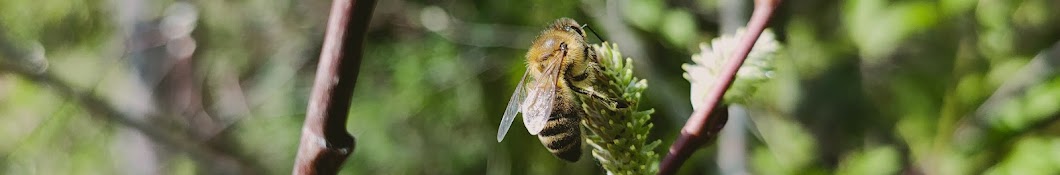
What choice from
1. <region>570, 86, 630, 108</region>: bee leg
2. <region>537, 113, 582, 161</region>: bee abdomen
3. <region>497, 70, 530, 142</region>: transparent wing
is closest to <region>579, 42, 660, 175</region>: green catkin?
<region>570, 86, 630, 108</region>: bee leg

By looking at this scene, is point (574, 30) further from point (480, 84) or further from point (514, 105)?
point (480, 84)

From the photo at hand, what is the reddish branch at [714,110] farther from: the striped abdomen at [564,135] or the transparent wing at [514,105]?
the transparent wing at [514,105]

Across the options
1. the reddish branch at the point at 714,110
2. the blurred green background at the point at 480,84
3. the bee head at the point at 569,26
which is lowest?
the blurred green background at the point at 480,84

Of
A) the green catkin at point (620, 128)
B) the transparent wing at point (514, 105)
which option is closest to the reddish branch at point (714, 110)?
the green catkin at point (620, 128)

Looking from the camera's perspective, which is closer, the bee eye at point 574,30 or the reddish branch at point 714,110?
the reddish branch at point 714,110

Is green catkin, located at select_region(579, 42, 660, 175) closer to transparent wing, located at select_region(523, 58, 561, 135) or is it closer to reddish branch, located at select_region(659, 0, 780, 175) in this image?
reddish branch, located at select_region(659, 0, 780, 175)

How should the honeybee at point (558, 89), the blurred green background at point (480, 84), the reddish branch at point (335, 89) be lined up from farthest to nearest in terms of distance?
the blurred green background at point (480, 84) → the honeybee at point (558, 89) → the reddish branch at point (335, 89)

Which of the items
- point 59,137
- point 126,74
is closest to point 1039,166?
point 126,74
